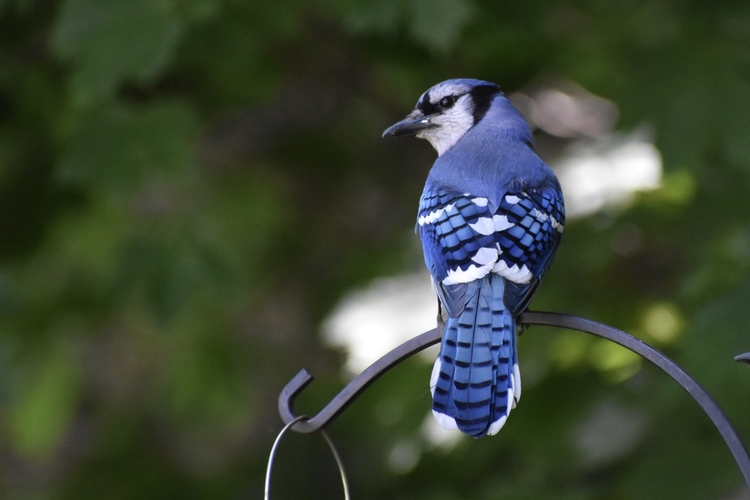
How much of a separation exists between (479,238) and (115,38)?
38.6 inches

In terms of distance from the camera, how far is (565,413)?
250 cm

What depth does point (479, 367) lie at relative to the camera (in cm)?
131

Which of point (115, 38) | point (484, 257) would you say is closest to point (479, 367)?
point (484, 257)

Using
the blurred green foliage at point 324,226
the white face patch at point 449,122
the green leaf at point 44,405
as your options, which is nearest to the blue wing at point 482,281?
the white face patch at point 449,122

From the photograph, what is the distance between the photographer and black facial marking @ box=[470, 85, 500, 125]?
204cm

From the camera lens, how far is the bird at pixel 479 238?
1.28 metres

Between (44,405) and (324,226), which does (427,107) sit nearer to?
(324,226)

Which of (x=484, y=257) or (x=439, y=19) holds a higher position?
(x=439, y=19)

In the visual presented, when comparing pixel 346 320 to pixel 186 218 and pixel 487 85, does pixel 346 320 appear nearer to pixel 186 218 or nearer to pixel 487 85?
pixel 186 218

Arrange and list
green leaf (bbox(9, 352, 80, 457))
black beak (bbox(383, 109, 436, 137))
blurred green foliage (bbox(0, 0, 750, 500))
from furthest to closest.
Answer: green leaf (bbox(9, 352, 80, 457)), blurred green foliage (bbox(0, 0, 750, 500)), black beak (bbox(383, 109, 436, 137))

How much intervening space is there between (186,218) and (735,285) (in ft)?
4.51

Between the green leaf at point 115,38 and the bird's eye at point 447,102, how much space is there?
Answer: 1.84ft

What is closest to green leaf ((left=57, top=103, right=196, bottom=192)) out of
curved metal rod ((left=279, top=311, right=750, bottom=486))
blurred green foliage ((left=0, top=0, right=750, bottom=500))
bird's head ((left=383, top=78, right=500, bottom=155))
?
blurred green foliage ((left=0, top=0, right=750, bottom=500))

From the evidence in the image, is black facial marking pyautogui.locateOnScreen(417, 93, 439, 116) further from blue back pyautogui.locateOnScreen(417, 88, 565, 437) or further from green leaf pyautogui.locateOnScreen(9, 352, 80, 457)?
green leaf pyautogui.locateOnScreen(9, 352, 80, 457)
